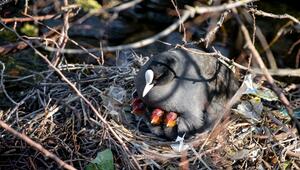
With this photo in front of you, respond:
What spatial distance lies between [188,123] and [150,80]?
0.42 m

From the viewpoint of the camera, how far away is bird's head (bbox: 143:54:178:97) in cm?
394

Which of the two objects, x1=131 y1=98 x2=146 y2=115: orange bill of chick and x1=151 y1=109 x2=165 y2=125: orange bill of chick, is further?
x1=131 y1=98 x2=146 y2=115: orange bill of chick

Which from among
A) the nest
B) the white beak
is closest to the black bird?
the white beak

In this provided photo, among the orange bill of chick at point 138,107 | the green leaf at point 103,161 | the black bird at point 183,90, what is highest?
the black bird at point 183,90

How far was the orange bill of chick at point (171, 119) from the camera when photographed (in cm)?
406

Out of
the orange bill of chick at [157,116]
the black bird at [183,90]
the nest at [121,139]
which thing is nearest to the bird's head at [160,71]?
the black bird at [183,90]

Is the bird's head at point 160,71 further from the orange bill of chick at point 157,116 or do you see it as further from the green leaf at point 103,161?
the green leaf at point 103,161

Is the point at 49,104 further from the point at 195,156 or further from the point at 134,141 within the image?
the point at 195,156

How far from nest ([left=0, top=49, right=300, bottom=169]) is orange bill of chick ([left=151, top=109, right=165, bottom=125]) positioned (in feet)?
0.42

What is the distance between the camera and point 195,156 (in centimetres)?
392

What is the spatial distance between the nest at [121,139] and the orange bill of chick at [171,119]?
0.14 meters

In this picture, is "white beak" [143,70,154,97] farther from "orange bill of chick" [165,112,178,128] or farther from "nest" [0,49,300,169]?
"nest" [0,49,300,169]

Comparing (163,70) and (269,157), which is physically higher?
(163,70)

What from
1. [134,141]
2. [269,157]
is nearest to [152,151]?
[134,141]
